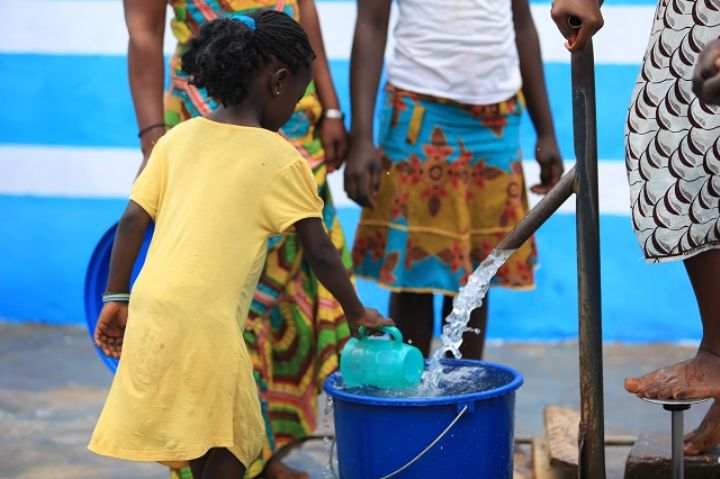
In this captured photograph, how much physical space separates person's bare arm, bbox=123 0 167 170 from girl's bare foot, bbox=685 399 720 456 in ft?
5.36

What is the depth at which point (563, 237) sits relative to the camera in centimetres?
546

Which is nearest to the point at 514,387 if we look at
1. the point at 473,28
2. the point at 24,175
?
the point at 473,28

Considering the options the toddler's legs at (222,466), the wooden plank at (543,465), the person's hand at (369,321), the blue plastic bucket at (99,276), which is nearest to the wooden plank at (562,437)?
the wooden plank at (543,465)


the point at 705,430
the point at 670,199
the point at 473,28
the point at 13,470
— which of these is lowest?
the point at 13,470

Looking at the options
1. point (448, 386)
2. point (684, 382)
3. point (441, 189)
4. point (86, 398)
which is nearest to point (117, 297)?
point (448, 386)

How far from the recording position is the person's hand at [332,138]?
147 inches

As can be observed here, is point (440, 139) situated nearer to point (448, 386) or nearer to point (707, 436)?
point (448, 386)

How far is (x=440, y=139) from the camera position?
3922mm

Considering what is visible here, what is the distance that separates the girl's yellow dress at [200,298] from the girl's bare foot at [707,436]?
115cm

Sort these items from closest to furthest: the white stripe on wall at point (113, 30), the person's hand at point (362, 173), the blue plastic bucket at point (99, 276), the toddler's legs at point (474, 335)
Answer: the blue plastic bucket at point (99, 276), the person's hand at point (362, 173), the toddler's legs at point (474, 335), the white stripe on wall at point (113, 30)

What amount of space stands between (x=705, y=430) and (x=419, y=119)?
1.31m

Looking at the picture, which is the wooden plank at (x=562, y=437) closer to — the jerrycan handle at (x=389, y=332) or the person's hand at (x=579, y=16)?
the jerrycan handle at (x=389, y=332)

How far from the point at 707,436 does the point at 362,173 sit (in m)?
1.26

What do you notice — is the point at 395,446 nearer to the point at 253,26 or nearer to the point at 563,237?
the point at 253,26
